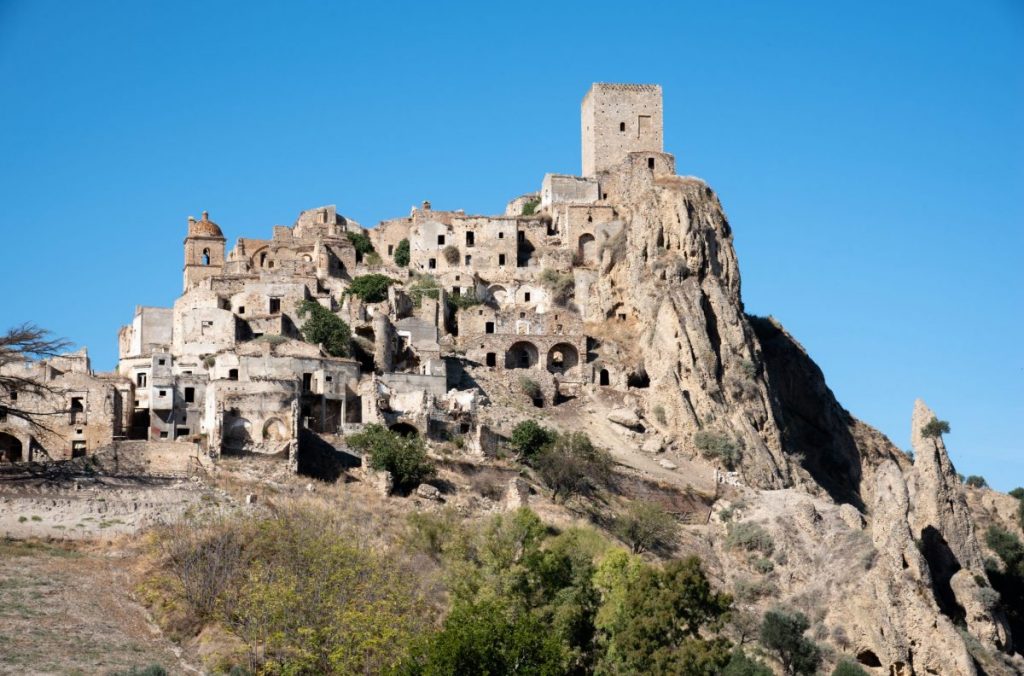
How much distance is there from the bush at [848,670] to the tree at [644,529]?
10.5 m

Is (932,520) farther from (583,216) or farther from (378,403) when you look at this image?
(583,216)

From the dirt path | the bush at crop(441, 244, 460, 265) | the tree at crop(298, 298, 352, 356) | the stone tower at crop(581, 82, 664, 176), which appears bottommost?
the dirt path

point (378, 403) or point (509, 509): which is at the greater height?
point (378, 403)

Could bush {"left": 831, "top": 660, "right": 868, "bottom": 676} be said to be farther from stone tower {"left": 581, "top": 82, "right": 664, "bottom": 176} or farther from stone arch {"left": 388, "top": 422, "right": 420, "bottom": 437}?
stone tower {"left": 581, "top": 82, "right": 664, "bottom": 176}

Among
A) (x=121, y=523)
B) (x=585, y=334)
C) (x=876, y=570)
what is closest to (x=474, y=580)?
(x=121, y=523)

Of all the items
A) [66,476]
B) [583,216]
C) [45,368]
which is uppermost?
[583,216]

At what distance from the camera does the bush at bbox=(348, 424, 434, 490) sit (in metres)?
65.6

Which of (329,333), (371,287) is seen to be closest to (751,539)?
(329,333)

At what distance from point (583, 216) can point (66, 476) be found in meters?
42.2

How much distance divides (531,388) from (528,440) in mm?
7806

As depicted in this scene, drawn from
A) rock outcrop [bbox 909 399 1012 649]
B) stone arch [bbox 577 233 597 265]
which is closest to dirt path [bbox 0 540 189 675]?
rock outcrop [bbox 909 399 1012 649]

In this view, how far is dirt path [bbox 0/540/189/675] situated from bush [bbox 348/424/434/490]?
13.5 metres

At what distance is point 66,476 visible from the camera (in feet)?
193

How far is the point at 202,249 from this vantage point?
92.9m
